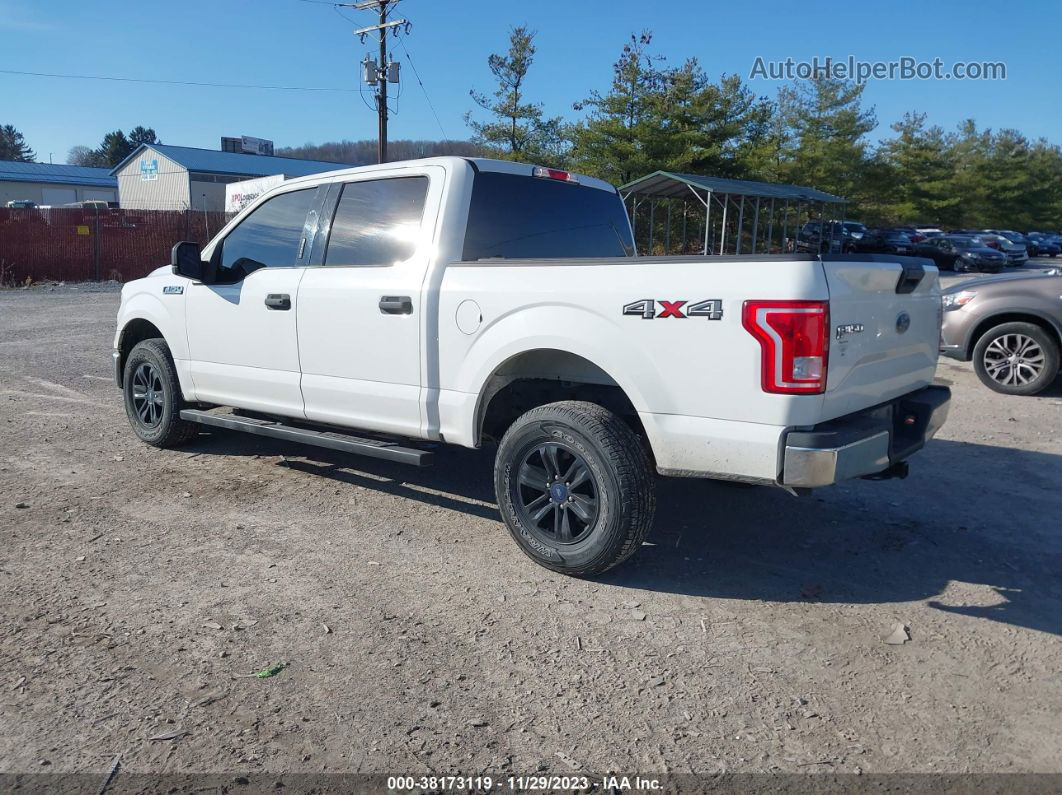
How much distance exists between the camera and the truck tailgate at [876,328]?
142 inches

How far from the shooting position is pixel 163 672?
335 cm

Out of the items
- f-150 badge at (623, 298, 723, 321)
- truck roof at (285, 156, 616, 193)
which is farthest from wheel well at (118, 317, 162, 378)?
f-150 badge at (623, 298, 723, 321)

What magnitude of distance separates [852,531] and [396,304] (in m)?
2.90

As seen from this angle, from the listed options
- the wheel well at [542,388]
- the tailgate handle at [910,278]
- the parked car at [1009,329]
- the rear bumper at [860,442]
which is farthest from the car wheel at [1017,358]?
the wheel well at [542,388]

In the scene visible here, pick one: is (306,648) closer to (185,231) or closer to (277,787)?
(277,787)

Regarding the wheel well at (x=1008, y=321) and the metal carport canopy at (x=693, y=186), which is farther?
the metal carport canopy at (x=693, y=186)

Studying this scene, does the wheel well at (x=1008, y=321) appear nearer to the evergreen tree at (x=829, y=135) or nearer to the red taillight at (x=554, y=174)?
the red taillight at (x=554, y=174)

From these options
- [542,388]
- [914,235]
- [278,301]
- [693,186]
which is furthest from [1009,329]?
[914,235]

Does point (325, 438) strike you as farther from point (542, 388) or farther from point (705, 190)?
point (705, 190)

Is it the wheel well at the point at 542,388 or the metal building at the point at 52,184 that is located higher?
the metal building at the point at 52,184

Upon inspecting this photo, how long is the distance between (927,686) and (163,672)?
9.56 ft

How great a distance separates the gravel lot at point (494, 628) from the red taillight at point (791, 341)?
1087 mm

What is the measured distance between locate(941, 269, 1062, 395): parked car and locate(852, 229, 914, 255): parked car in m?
28.1

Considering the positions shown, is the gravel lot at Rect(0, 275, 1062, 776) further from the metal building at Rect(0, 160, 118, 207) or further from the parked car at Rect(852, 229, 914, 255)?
the metal building at Rect(0, 160, 118, 207)
